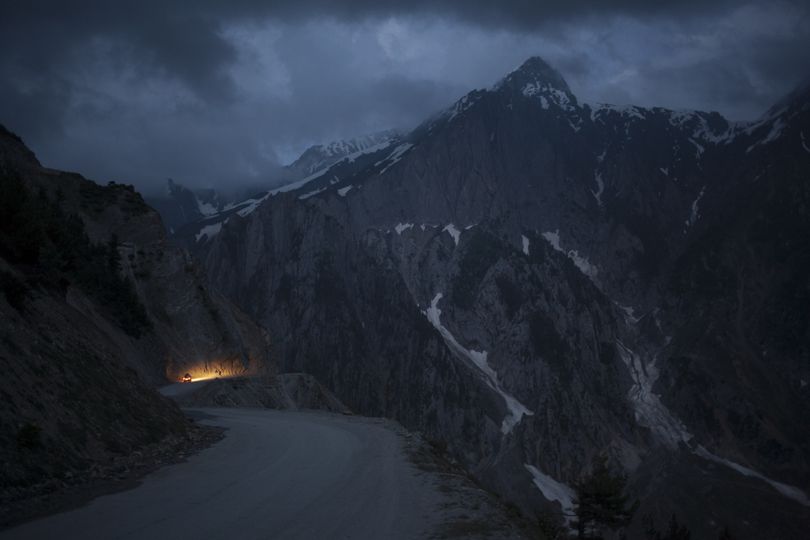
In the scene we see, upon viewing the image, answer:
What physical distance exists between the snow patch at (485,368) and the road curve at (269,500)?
119805 mm

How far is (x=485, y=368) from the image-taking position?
15675 centimetres

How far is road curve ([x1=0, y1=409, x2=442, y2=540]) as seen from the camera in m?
8.28

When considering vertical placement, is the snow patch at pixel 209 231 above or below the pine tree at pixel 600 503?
above

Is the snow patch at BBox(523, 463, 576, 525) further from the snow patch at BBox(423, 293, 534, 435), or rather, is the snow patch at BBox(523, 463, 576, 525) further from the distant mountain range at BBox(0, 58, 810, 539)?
the snow patch at BBox(423, 293, 534, 435)

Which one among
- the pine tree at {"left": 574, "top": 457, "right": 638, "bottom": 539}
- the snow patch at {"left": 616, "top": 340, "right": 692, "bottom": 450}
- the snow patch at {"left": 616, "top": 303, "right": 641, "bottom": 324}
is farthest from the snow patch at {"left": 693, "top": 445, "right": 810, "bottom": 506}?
the pine tree at {"left": 574, "top": 457, "right": 638, "bottom": 539}

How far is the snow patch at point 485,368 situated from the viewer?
13293 cm

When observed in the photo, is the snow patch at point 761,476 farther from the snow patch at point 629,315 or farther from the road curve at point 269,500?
the road curve at point 269,500

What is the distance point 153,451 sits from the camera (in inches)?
551

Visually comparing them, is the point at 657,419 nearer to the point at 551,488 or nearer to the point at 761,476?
the point at 761,476


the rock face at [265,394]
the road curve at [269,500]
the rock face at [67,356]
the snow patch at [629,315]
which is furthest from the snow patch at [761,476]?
the road curve at [269,500]

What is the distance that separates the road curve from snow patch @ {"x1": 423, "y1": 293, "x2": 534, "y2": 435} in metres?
120

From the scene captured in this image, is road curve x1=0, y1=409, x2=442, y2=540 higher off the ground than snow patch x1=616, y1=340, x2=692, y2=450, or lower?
higher

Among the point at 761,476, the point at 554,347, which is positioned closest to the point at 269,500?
the point at 761,476

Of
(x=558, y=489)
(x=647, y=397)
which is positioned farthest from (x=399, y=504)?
(x=647, y=397)
